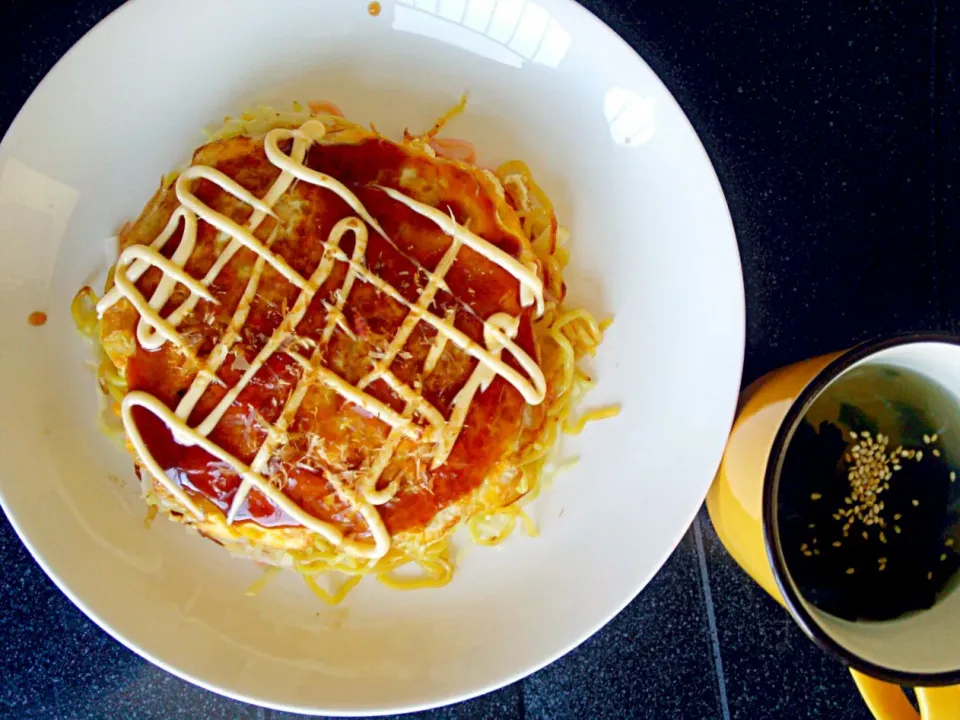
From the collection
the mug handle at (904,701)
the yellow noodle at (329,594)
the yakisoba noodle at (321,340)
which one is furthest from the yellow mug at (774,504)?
the yellow noodle at (329,594)

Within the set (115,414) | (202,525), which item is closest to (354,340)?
(202,525)

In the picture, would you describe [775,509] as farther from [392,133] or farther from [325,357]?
[392,133]

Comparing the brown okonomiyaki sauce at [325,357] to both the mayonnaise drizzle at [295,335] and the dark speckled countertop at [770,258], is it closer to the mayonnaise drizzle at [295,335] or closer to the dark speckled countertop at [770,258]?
the mayonnaise drizzle at [295,335]

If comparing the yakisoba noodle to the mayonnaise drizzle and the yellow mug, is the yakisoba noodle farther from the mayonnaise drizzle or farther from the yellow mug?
the yellow mug

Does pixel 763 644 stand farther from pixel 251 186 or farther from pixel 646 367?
pixel 251 186

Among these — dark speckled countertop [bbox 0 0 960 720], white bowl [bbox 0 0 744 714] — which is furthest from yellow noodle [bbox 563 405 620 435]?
dark speckled countertop [bbox 0 0 960 720]

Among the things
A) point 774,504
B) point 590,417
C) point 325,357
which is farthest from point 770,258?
point 325,357

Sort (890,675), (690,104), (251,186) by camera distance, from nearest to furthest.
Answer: (890,675), (251,186), (690,104)
